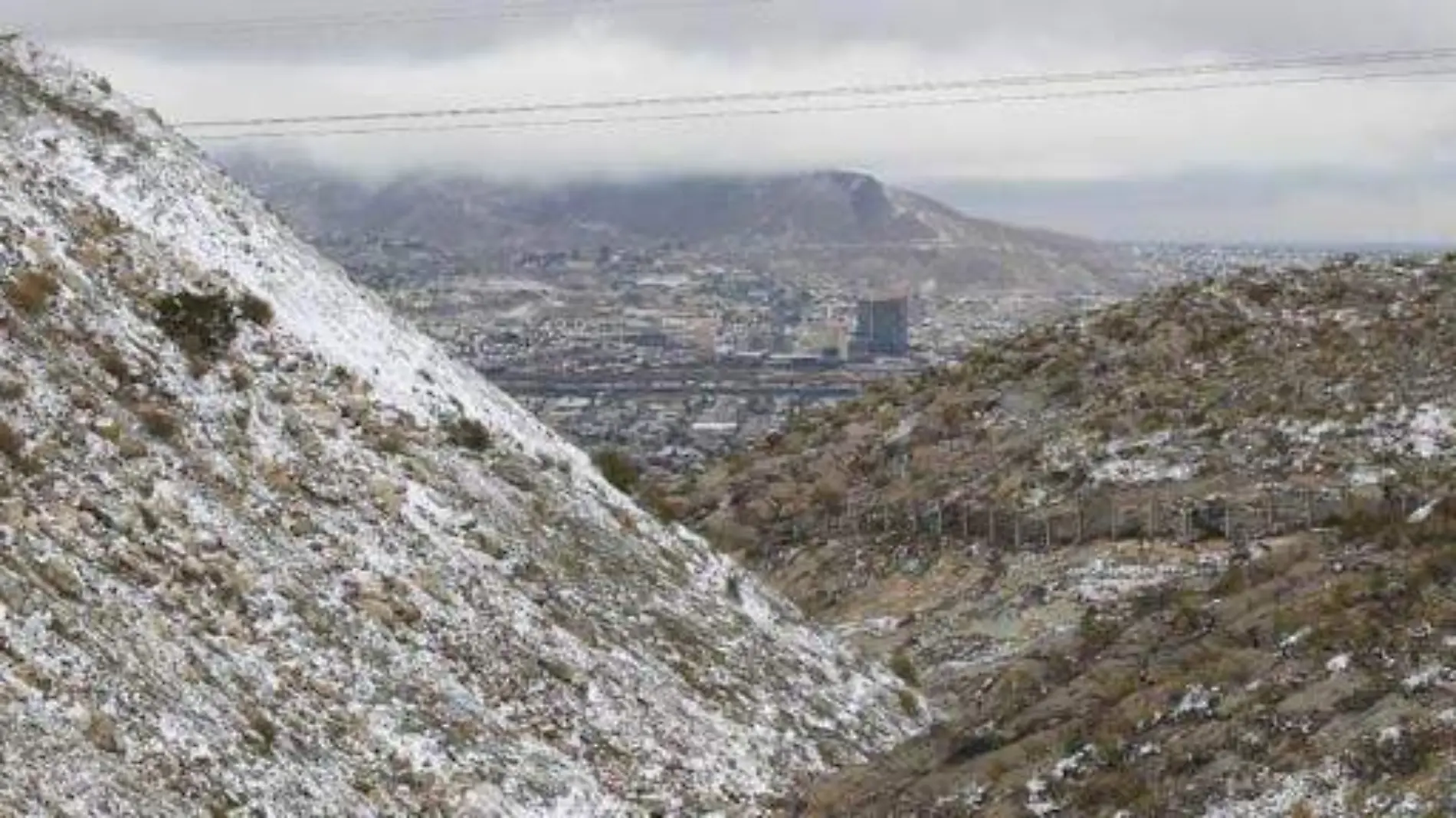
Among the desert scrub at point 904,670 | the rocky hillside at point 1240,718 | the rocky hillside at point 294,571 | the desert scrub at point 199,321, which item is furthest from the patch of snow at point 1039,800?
the desert scrub at point 199,321

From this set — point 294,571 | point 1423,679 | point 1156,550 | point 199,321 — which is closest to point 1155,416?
point 1156,550

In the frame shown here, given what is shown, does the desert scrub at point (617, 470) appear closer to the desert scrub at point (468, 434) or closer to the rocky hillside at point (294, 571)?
the rocky hillside at point (294, 571)

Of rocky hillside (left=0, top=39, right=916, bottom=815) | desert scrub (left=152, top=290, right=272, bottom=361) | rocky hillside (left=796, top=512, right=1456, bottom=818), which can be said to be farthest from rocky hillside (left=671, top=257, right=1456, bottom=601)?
desert scrub (left=152, top=290, right=272, bottom=361)

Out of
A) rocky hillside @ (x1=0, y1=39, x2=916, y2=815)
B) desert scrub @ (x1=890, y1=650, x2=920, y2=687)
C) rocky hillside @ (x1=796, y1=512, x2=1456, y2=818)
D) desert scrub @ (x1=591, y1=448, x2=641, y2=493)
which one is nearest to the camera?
rocky hillside @ (x1=0, y1=39, x2=916, y2=815)

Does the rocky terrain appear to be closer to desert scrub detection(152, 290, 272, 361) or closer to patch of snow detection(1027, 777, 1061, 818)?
patch of snow detection(1027, 777, 1061, 818)

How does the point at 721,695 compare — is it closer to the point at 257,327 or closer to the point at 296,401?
the point at 296,401

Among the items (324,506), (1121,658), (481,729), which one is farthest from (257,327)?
(1121,658)
